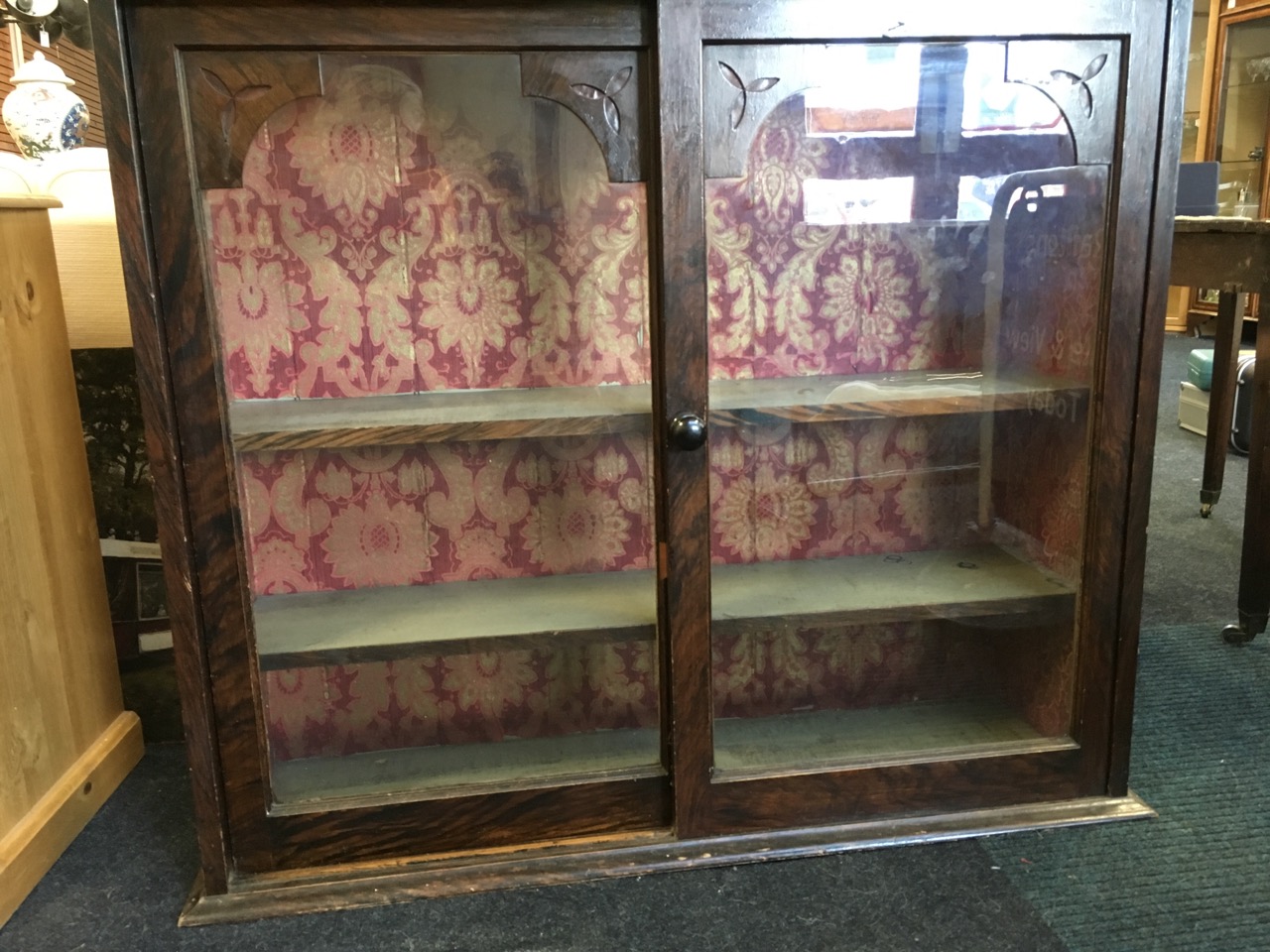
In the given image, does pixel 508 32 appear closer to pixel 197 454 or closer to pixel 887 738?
pixel 197 454

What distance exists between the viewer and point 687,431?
1.35 meters

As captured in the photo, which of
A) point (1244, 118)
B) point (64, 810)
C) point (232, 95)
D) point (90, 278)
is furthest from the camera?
point (1244, 118)

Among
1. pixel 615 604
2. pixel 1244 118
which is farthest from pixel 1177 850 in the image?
pixel 1244 118

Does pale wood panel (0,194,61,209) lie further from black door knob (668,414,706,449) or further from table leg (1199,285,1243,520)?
table leg (1199,285,1243,520)

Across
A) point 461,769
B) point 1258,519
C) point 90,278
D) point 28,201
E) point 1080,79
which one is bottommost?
point 461,769

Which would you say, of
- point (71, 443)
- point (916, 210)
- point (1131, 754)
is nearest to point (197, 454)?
point (71, 443)

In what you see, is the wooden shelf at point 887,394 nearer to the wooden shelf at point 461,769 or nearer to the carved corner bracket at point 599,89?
the carved corner bracket at point 599,89

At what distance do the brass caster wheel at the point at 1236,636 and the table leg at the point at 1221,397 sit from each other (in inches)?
35.0

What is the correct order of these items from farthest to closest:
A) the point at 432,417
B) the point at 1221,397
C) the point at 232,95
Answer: the point at 1221,397
the point at 432,417
the point at 232,95

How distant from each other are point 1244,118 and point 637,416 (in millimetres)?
5626

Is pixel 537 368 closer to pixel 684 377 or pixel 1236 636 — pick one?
pixel 684 377

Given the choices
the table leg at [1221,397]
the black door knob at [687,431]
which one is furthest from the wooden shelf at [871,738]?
the table leg at [1221,397]

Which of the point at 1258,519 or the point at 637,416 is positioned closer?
the point at 637,416

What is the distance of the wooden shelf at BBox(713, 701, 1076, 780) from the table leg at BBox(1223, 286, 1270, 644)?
0.87m
